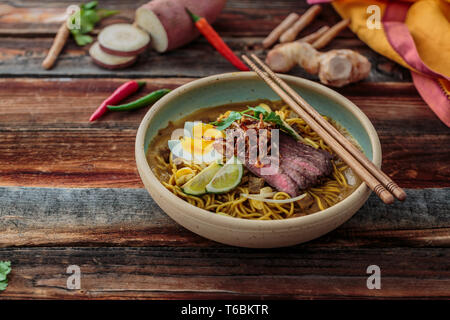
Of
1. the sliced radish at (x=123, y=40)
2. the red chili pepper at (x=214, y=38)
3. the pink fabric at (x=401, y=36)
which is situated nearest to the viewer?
the pink fabric at (x=401, y=36)

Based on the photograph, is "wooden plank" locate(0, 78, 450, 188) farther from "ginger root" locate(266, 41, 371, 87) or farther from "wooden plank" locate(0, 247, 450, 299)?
"wooden plank" locate(0, 247, 450, 299)

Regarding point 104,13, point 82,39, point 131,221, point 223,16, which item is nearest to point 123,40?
point 82,39

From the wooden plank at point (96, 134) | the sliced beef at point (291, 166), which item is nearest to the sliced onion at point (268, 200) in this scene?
the sliced beef at point (291, 166)

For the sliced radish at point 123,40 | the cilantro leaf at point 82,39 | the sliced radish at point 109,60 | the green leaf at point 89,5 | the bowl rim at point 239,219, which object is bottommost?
the bowl rim at point 239,219

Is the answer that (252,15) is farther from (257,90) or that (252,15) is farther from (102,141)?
(102,141)

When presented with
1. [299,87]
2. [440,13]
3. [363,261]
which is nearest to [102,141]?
[299,87]

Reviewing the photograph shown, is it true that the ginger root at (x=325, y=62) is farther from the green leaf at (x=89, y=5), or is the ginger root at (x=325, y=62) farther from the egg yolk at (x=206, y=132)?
the green leaf at (x=89, y=5)
